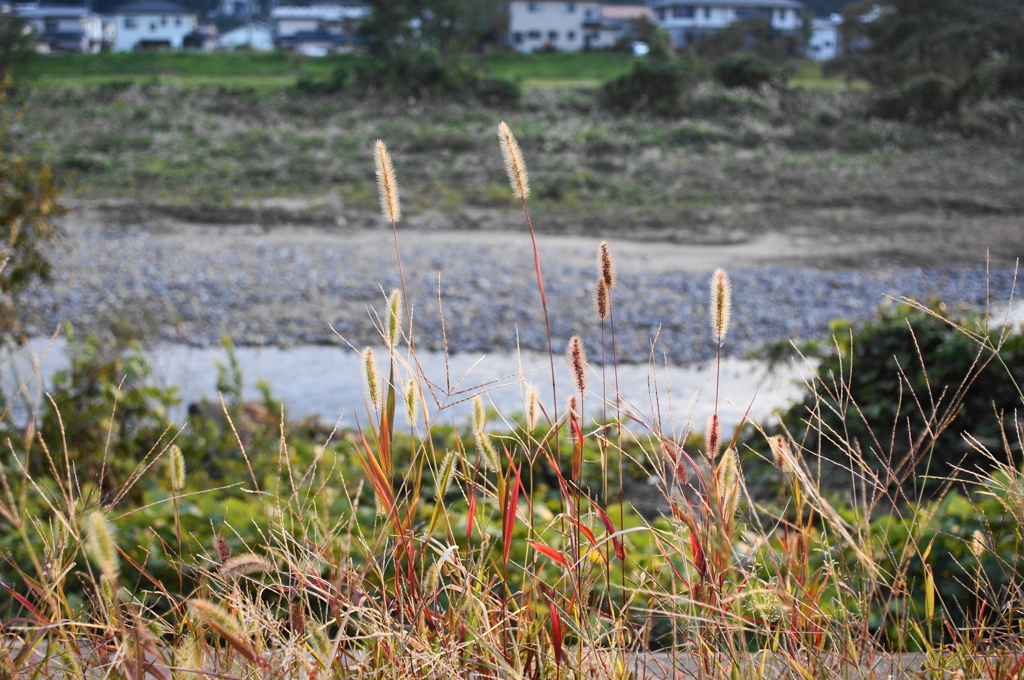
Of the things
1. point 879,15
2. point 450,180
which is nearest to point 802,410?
point 450,180

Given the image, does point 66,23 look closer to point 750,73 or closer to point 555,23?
point 555,23

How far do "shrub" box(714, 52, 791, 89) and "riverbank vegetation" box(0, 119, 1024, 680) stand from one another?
2180 centimetres

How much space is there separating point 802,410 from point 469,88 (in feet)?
69.9

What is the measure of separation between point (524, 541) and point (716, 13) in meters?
53.3

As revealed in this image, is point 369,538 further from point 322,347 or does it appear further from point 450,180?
point 450,180

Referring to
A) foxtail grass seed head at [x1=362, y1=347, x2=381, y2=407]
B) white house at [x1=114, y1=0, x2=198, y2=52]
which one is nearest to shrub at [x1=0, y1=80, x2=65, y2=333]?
foxtail grass seed head at [x1=362, y1=347, x2=381, y2=407]

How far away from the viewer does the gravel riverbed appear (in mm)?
8680

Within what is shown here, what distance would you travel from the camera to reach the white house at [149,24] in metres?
55.9

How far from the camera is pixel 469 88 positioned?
2378 cm

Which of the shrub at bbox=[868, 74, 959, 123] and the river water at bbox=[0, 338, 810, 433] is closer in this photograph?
the river water at bbox=[0, 338, 810, 433]

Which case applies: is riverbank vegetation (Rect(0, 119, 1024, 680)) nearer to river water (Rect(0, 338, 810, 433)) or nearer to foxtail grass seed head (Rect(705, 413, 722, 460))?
foxtail grass seed head (Rect(705, 413, 722, 460))

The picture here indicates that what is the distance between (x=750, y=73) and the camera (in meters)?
24.3

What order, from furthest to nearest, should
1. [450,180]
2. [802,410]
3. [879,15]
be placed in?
[879,15] < [450,180] < [802,410]

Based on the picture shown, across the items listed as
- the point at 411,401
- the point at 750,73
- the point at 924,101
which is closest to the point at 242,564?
the point at 411,401
